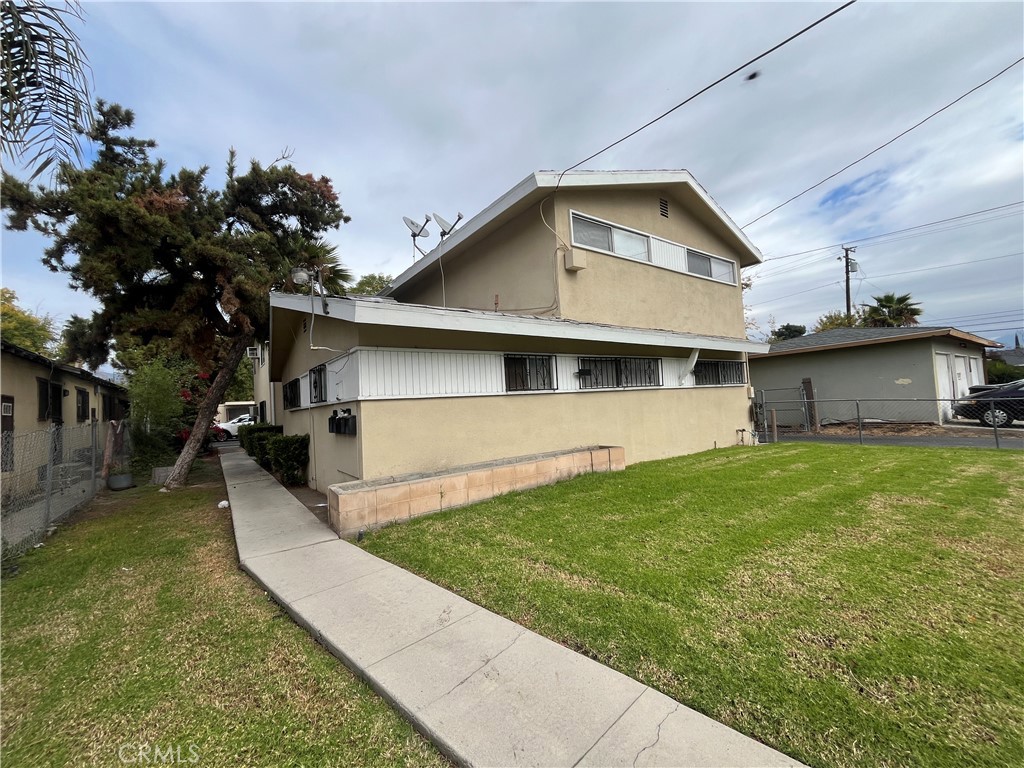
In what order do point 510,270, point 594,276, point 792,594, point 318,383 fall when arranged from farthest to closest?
point 510,270 < point 594,276 < point 318,383 < point 792,594

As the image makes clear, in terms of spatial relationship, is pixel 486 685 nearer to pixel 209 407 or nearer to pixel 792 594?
pixel 792 594

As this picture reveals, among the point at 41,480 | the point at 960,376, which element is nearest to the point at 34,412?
the point at 41,480

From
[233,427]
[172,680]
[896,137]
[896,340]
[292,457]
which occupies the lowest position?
[172,680]

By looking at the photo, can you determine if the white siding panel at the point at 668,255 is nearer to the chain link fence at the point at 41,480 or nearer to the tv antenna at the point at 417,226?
the tv antenna at the point at 417,226

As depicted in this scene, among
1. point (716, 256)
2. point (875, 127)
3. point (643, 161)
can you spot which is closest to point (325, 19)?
point (643, 161)

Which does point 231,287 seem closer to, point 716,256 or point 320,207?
point 320,207

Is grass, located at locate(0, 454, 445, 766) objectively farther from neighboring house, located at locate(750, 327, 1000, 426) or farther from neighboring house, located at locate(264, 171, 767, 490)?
neighboring house, located at locate(750, 327, 1000, 426)

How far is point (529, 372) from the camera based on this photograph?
24.7 feet

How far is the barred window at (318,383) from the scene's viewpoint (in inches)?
298

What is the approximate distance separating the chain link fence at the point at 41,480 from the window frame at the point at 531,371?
6.46 m

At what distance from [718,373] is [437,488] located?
9.18 meters

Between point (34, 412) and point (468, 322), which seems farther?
point (34, 412)

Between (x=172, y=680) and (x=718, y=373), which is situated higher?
(x=718, y=373)

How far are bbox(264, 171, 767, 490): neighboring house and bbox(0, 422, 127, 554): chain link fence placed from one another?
3.62 metres
